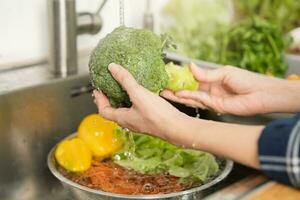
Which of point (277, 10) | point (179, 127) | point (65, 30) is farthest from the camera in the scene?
point (277, 10)

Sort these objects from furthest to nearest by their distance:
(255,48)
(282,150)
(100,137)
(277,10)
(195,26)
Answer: (277,10), (195,26), (255,48), (100,137), (282,150)

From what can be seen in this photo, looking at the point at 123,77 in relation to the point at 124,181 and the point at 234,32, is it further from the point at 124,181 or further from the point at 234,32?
the point at 234,32

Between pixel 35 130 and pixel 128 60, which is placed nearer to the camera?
pixel 128 60

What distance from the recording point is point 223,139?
2.24ft

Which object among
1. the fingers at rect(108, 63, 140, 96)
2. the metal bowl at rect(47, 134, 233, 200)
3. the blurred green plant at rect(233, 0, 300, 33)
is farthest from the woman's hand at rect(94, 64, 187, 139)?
the blurred green plant at rect(233, 0, 300, 33)

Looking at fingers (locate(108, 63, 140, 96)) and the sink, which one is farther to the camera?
the sink

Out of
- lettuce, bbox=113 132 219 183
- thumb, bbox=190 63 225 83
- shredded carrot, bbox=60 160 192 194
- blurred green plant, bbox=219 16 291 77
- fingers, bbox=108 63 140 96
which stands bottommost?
shredded carrot, bbox=60 160 192 194

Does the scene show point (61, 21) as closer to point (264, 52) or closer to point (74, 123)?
point (74, 123)

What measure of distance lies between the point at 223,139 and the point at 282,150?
0.10 metres

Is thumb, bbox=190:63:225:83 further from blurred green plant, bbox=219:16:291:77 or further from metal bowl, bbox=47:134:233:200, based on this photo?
blurred green plant, bbox=219:16:291:77

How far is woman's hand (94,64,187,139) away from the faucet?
0.40m

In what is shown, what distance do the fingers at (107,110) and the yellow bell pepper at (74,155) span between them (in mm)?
171

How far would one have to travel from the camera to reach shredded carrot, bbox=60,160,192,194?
88cm

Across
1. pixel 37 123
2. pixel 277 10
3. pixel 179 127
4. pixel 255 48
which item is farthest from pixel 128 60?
pixel 277 10
